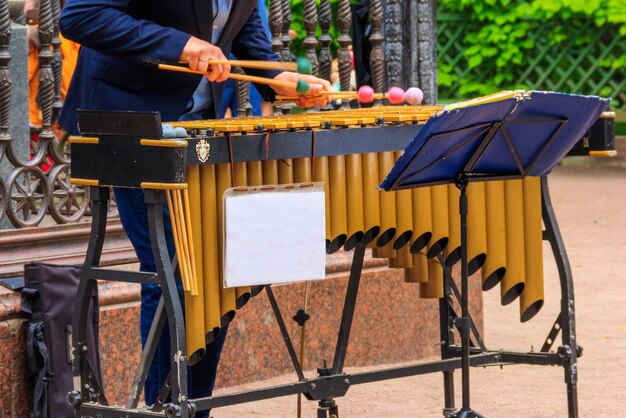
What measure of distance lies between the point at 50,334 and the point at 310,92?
127cm

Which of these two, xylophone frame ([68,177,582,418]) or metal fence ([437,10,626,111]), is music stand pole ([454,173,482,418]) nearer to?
xylophone frame ([68,177,582,418])

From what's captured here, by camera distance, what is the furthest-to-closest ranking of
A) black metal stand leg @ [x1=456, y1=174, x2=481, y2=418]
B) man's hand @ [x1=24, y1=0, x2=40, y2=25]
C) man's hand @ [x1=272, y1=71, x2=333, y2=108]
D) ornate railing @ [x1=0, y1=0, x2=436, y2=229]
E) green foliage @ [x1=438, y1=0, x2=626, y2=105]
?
green foliage @ [x1=438, y1=0, x2=626, y2=105] → man's hand @ [x1=24, y1=0, x2=40, y2=25] → ornate railing @ [x1=0, y1=0, x2=436, y2=229] → man's hand @ [x1=272, y1=71, x2=333, y2=108] → black metal stand leg @ [x1=456, y1=174, x2=481, y2=418]

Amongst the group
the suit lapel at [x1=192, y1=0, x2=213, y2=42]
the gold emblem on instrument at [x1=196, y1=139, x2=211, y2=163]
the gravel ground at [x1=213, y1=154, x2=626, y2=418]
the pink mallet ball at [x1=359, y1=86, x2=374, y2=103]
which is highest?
the suit lapel at [x1=192, y1=0, x2=213, y2=42]

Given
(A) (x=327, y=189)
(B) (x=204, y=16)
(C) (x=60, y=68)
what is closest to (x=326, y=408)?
(A) (x=327, y=189)

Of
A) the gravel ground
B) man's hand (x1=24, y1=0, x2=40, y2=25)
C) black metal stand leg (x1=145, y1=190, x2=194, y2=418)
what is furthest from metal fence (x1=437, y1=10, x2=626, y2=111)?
black metal stand leg (x1=145, y1=190, x2=194, y2=418)

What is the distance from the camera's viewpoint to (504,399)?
234 inches

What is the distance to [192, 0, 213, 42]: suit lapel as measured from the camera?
178 inches

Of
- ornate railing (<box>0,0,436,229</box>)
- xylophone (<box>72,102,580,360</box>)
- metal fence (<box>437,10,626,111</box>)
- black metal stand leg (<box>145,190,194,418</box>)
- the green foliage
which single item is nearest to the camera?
black metal stand leg (<box>145,190,194,418</box>)

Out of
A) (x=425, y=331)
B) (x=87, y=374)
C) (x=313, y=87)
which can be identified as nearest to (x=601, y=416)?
(x=425, y=331)

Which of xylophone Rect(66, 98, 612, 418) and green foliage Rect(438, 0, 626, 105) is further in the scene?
green foliage Rect(438, 0, 626, 105)

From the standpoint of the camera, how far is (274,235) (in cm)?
423

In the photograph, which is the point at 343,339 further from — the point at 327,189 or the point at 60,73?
the point at 60,73

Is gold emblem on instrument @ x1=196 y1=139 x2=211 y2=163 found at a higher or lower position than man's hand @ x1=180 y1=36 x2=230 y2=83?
lower

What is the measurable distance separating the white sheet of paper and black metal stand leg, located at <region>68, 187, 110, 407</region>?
1.30 feet
